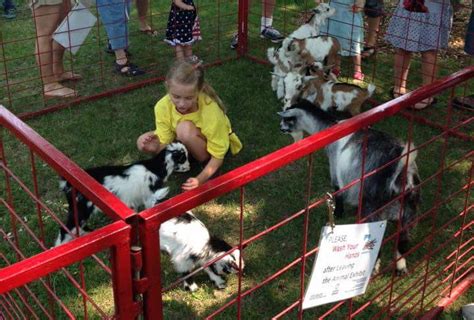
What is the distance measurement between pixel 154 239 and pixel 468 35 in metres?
4.83

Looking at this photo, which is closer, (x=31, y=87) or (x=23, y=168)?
(x=23, y=168)

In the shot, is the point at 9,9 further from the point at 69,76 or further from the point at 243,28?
the point at 243,28

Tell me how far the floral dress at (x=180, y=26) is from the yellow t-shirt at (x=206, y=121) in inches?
79.7

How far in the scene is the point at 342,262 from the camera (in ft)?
6.60

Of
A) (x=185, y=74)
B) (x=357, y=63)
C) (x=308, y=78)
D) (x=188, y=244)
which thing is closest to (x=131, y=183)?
(x=188, y=244)

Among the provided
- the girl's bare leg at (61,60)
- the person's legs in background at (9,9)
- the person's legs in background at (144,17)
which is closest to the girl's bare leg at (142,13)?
the person's legs in background at (144,17)

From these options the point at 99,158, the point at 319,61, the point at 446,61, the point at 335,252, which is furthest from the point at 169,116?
the point at 446,61

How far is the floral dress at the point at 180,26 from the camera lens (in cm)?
604

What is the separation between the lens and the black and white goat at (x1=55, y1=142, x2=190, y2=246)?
134 inches

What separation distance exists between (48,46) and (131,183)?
264cm

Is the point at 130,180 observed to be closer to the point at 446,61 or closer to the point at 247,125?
the point at 247,125

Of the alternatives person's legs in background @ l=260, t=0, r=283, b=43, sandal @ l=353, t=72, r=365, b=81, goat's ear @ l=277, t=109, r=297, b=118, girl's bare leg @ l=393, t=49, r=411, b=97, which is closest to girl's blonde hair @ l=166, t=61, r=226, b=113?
goat's ear @ l=277, t=109, r=297, b=118

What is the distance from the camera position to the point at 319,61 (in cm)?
577

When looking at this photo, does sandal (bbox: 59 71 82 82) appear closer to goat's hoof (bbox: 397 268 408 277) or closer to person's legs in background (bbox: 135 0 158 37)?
person's legs in background (bbox: 135 0 158 37)
